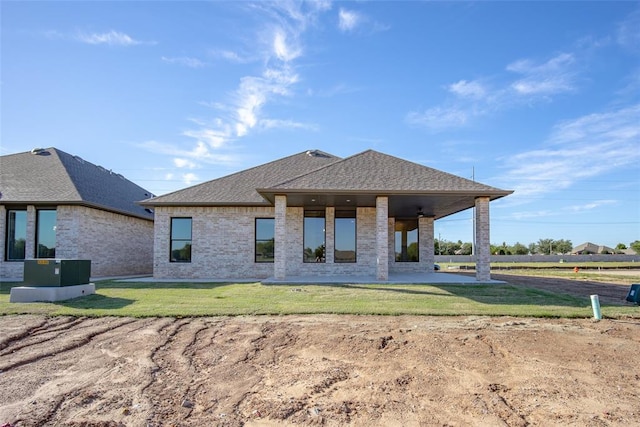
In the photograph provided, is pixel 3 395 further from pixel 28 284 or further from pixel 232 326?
pixel 28 284

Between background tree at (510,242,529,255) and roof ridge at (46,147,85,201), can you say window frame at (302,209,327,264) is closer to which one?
roof ridge at (46,147,85,201)

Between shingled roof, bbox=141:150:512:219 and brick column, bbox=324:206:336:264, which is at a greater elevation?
shingled roof, bbox=141:150:512:219

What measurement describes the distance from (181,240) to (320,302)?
33.1 feet

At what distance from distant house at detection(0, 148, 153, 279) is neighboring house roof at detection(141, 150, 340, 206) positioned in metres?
3.15

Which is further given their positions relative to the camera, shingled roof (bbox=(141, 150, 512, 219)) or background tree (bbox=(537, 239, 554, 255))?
background tree (bbox=(537, 239, 554, 255))

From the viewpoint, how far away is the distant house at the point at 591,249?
239 feet

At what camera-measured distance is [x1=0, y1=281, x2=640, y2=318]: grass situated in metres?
9.39

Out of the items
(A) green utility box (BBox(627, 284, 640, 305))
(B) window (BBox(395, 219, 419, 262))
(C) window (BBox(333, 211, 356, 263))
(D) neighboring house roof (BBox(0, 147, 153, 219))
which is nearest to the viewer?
(A) green utility box (BBox(627, 284, 640, 305))

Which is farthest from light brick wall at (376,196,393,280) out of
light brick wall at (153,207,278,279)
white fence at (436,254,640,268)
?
white fence at (436,254,640,268)

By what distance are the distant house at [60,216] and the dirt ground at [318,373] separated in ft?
35.2

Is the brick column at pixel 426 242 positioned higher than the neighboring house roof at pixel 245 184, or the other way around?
the neighboring house roof at pixel 245 184

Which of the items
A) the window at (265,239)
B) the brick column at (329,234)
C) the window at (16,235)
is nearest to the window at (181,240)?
the window at (265,239)

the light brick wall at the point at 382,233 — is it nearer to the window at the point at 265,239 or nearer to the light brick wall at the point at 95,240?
the window at the point at 265,239

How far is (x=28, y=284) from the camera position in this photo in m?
11.3
